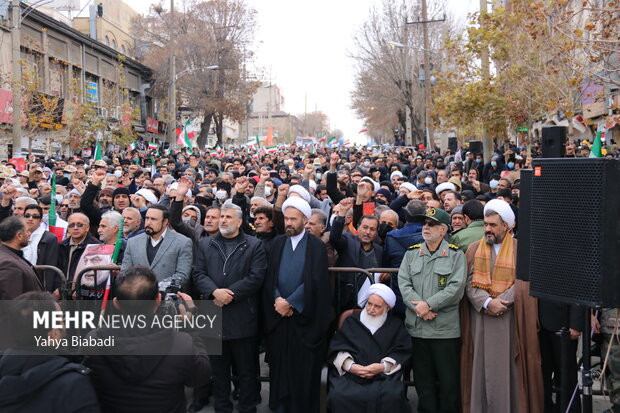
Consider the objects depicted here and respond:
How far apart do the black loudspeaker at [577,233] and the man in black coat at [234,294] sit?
2525 mm

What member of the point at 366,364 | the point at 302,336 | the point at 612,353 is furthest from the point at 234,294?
the point at 612,353

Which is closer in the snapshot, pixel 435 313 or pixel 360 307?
pixel 435 313

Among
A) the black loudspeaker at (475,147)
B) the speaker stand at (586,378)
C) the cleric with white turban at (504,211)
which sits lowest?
the speaker stand at (586,378)

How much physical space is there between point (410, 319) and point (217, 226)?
2.22 meters

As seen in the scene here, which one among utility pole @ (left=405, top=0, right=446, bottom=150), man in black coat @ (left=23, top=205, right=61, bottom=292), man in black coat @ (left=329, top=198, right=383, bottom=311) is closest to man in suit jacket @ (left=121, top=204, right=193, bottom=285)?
man in black coat @ (left=23, top=205, right=61, bottom=292)

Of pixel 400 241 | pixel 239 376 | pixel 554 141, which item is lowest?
pixel 239 376

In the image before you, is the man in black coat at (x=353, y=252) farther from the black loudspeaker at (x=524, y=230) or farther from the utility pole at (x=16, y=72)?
the utility pole at (x=16, y=72)

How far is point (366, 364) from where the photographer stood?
5.21 metres

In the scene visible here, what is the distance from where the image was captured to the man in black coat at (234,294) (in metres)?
5.62

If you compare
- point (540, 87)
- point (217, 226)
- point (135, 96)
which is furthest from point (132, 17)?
point (217, 226)

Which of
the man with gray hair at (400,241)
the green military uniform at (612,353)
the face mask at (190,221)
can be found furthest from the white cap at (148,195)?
the green military uniform at (612,353)

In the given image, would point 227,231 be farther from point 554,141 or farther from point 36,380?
point 554,141

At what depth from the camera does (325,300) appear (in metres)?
5.63

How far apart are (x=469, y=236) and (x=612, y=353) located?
5.49ft
